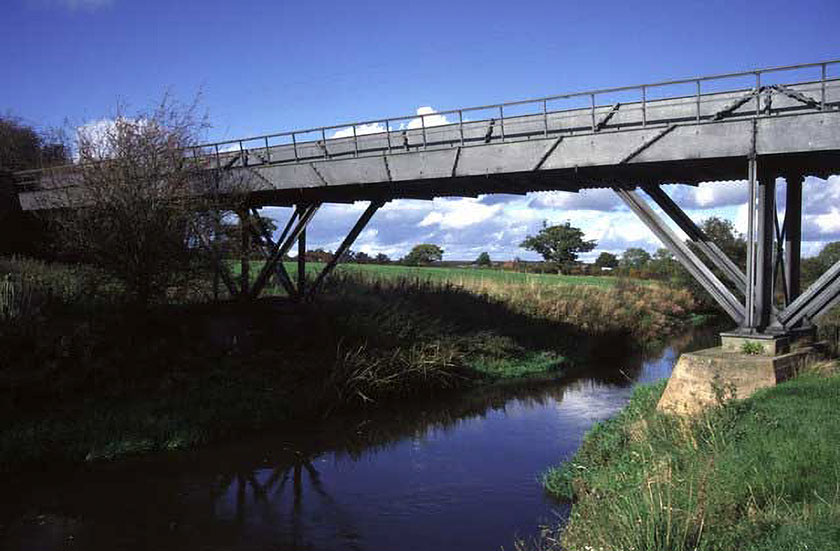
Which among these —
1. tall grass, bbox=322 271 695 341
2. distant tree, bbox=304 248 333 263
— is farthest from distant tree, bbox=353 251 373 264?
tall grass, bbox=322 271 695 341

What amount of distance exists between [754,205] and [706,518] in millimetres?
8371

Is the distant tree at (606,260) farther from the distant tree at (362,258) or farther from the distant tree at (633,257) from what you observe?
the distant tree at (362,258)

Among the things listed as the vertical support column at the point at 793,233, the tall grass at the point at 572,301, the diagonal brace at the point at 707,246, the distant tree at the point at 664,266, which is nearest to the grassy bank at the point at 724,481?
the diagonal brace at the point at 707,246

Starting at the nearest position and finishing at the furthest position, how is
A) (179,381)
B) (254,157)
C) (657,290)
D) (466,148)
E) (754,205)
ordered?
(754,205), (179,381), (466,148), (254,157), (657,290)

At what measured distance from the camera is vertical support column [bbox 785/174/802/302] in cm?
1397

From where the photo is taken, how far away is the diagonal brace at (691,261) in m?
13.4

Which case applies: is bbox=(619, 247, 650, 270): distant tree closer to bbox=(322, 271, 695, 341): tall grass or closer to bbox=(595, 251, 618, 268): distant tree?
bbox=(595, 251, 618, 268): distant tree

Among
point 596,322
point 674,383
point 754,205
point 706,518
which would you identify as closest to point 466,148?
point 754,205

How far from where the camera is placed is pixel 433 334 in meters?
21.8

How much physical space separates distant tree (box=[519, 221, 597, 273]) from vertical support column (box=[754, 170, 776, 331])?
215 ft

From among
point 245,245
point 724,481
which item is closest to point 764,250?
point 724,481

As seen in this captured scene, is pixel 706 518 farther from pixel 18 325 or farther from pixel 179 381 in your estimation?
pixel 18 325

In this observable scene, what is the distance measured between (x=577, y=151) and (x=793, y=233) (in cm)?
470

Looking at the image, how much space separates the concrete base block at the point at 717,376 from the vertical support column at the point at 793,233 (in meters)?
3.19
